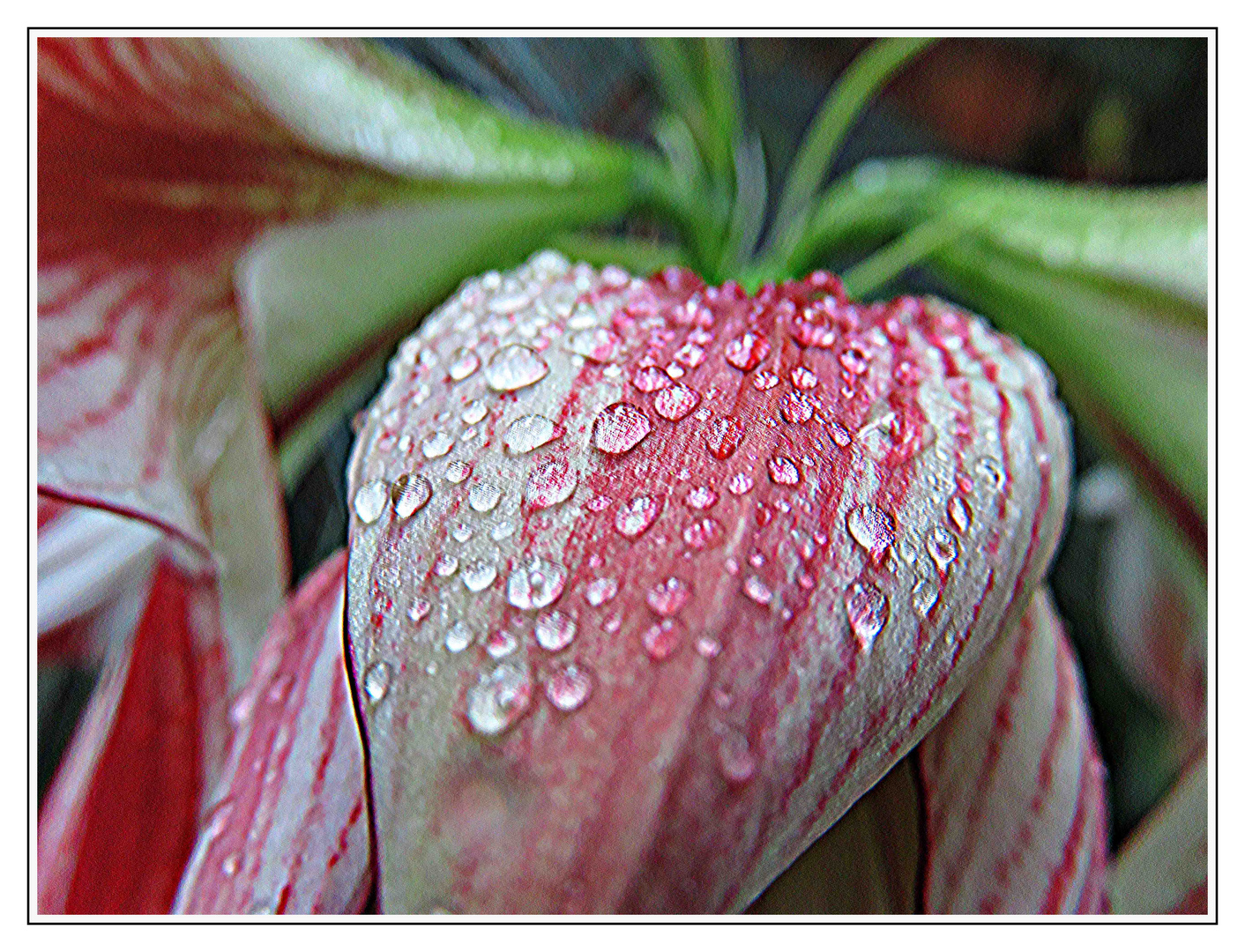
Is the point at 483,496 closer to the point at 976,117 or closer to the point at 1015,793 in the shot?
the point at 1015,793

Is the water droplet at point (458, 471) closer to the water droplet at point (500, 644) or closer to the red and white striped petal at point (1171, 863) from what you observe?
the water droplet at point (500, 644)

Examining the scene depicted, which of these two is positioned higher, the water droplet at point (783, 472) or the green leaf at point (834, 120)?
the green leaf at point (834, 120)

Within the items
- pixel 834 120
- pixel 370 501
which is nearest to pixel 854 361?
pixel 370 501

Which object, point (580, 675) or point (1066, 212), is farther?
point (1066, 212)

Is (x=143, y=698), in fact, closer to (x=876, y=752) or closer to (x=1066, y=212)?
(x=876, y=752)

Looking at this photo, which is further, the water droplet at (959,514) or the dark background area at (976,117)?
the dark background area at (976,117)

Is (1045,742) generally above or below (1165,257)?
below

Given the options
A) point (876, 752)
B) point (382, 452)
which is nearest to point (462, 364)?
point (382, 452)

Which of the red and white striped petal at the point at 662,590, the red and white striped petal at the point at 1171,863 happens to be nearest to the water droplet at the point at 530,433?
the red and white striped petal at the point at 662,590
